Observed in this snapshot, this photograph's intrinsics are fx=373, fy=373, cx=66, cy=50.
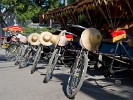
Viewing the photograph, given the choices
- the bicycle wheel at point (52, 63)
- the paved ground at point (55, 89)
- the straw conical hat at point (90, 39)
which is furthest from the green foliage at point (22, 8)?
the straw conical hat at point (90, 39)

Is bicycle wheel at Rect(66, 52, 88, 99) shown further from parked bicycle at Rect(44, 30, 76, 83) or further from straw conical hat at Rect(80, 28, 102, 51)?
parked bicycle at Rect(44, 30, 76, 83)

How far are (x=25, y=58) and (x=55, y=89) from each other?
451 centimetres

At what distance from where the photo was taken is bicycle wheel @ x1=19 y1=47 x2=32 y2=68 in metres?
12.4

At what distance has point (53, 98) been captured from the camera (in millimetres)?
7270

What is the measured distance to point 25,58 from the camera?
12.5 m

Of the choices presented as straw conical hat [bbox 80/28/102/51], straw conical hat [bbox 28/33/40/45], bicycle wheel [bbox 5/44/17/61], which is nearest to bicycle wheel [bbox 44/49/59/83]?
straw conical hat [bbox 80/28/102/51]

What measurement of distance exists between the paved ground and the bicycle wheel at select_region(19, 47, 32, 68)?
80.8 inches

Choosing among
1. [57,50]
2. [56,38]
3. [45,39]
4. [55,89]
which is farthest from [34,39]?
[55,89]

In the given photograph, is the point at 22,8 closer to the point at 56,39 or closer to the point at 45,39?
the point at 45,39

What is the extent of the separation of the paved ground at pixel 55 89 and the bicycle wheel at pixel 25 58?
2.05 meters

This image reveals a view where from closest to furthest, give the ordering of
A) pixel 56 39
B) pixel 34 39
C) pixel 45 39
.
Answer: pixel 56 39
pixel 45 39
pixel 34 39

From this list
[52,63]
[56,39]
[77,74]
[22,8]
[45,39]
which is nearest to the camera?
[77,74]

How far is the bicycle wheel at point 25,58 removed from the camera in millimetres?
12445

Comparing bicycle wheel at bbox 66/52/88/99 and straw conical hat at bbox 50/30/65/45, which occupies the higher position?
straw conical hat at bbox 50/30/65/45
